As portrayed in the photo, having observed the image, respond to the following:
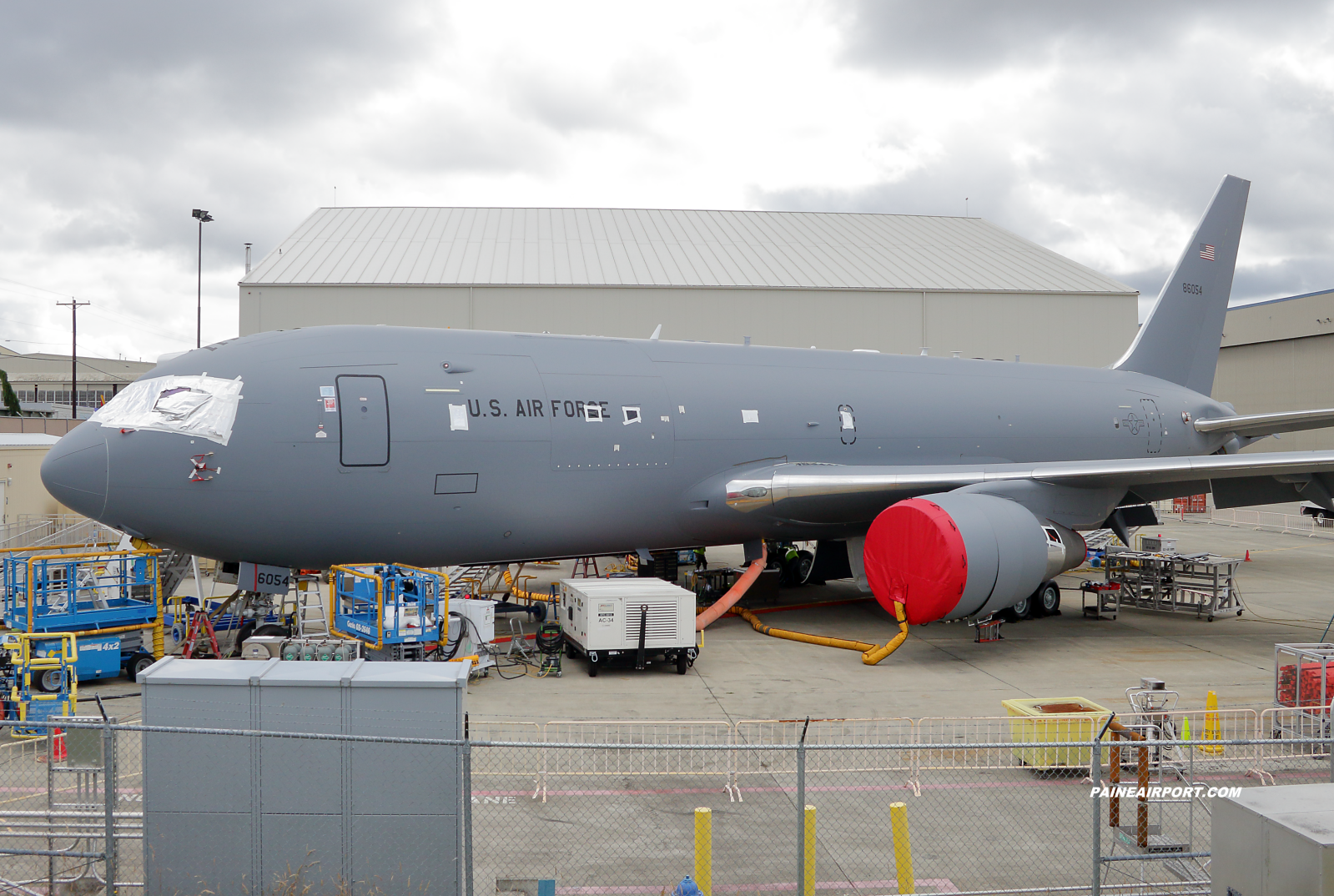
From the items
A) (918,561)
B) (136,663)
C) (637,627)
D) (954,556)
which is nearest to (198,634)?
(136,663)

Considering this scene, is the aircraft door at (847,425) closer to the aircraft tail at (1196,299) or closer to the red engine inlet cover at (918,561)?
the red engine inlet cover at (918,561)

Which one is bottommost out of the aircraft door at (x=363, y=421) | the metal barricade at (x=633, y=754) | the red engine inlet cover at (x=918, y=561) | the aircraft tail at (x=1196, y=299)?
the metal barricade at (x=633, y=754)

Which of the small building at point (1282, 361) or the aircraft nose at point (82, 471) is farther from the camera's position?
the small building at point (1282, 361)

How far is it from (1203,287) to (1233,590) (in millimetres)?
8556

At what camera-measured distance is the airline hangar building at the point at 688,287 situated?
30.6 meters

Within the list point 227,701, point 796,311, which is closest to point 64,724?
point 227,701

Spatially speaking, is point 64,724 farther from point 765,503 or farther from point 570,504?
point 765,503

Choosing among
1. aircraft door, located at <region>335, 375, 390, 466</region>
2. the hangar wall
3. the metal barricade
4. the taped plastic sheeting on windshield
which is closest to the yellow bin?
the metal barricade

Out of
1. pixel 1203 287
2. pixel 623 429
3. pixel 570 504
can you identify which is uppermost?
pixel 1203 287

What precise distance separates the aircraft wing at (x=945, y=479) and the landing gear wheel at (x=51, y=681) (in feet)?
31.4

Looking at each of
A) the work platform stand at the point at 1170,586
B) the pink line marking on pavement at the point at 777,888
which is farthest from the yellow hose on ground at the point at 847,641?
the pink line marking on pavement at the point at 777,888

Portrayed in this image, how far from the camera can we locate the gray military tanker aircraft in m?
12.6

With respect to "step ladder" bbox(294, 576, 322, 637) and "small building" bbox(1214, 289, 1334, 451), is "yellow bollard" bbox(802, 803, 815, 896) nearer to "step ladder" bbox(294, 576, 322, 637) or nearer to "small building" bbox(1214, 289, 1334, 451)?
"step ladder" bbox(294, 576, 322, 637)

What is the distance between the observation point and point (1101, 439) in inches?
857
